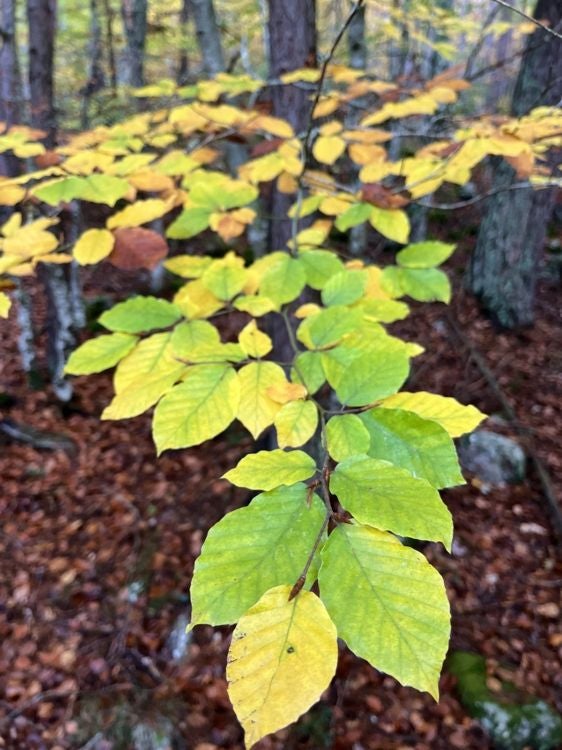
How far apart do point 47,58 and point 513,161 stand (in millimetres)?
3108

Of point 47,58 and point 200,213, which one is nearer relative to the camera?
point 200,213

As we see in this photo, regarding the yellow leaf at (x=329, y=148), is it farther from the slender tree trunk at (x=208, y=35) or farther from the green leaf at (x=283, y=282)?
the slender tree trunk at (x=208, y=35)

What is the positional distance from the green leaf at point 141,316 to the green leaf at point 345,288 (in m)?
0.36

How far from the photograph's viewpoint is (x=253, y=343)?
101 cm

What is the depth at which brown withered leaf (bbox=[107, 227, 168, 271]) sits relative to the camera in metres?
1.34

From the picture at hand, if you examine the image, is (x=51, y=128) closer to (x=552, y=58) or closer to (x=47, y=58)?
(x=47, y=58)

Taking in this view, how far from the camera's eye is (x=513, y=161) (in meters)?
1.65

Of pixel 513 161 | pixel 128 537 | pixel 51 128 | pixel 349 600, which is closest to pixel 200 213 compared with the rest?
pixel 513 161

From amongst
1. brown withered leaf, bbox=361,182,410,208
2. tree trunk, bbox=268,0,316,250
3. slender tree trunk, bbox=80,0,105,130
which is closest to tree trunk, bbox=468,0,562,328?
tree trunk, bbox=268,0,316,250

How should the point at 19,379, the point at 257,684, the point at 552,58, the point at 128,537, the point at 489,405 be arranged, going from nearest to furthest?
the point at 257,684, the point at 128,537, the point at 552,58, the point at 489,405, the point at 19,379

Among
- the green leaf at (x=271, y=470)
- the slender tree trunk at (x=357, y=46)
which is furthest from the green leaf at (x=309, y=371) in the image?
the slender tree trunk at (x=357, y=46)

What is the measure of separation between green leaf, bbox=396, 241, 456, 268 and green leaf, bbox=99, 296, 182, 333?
27.4 inches

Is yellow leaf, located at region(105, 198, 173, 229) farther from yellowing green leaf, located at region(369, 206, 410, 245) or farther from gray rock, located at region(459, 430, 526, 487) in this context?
gray rock, located at region(459, 430, 526, 487)

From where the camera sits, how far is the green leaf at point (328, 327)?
1.02 meters
